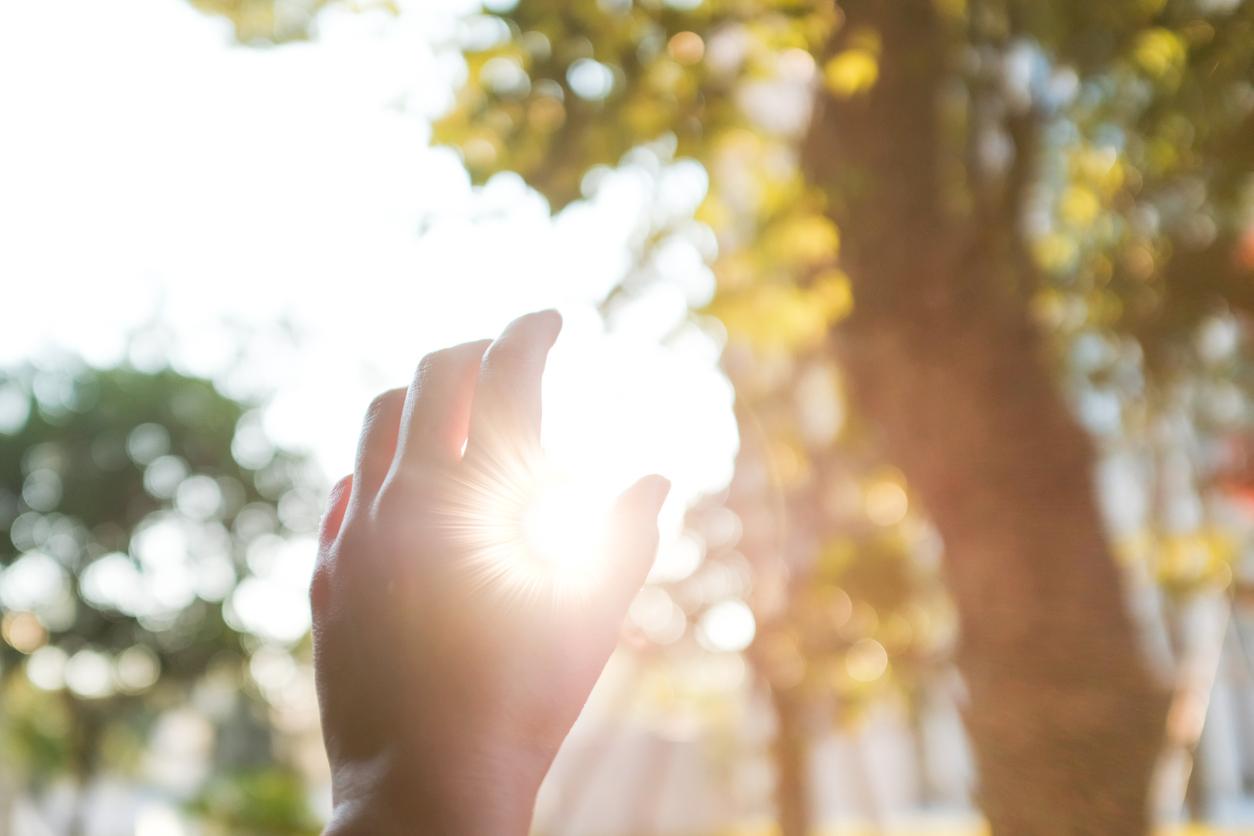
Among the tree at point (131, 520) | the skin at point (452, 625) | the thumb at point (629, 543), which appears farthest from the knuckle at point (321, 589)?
the tree at point (131, 520)

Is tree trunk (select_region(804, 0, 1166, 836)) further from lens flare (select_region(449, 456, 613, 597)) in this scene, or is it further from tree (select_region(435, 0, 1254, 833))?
lens flare (select_region(449, 456, 613, 597))

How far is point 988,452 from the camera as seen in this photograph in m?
3.56

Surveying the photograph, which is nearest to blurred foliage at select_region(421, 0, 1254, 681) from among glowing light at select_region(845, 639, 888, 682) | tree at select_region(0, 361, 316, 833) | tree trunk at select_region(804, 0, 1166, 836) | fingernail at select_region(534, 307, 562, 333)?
tree trunk at select_region(804, 0, 1166, 836)

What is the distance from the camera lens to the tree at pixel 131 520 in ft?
64.0

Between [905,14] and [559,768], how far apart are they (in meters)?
21.2

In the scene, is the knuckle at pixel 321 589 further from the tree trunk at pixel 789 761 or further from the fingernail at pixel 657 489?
the tree trunk at pixel 789 761

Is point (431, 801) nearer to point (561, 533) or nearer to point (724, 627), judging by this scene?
point (561, 533)

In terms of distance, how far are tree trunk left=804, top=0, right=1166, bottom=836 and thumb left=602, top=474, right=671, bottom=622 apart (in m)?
2.48

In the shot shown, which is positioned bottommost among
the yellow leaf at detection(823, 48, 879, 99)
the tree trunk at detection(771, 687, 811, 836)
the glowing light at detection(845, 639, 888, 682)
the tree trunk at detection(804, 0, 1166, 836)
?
the tree trunk at detection(771, 687, 811, 836)

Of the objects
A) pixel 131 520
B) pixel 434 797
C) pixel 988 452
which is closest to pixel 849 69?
pixel 988 452

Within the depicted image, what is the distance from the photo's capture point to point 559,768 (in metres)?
22.9

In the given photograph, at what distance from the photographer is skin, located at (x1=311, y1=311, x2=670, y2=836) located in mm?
1063

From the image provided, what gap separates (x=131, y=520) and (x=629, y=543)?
67.5 ft

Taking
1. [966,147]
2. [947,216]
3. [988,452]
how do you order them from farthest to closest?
1. [966,147]
2. [947,216]
3. [988,452]
